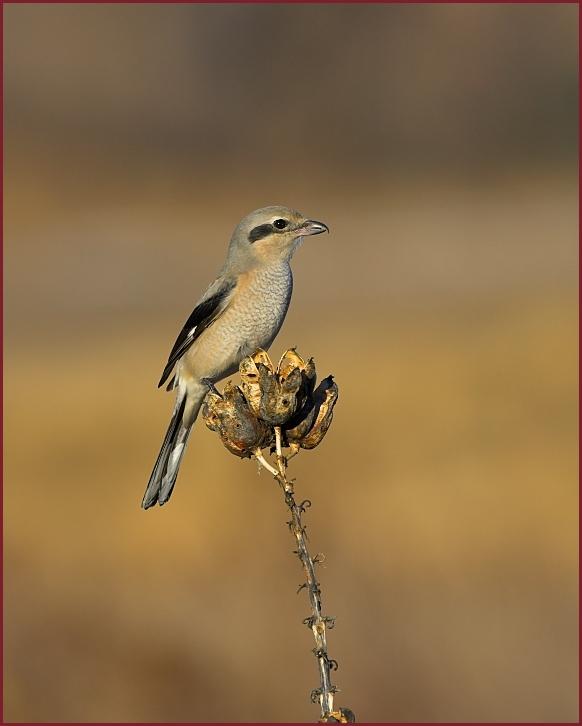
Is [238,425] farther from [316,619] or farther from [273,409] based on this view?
[316,619]

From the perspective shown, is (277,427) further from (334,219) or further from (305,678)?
(334,219)

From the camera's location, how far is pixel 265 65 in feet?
68.5

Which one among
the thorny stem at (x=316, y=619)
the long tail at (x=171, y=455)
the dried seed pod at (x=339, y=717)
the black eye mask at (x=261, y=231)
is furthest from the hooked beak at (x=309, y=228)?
Answer: the dried seed pod at (x=339, y=717)

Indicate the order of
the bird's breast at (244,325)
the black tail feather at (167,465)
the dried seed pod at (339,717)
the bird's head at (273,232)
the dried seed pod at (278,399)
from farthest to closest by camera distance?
the bird's head at (273,232), the bird's breast at (244,325), the black tail feather at (167,465), the dried seed pod at (278,399), the dried seed pod at (339,717)

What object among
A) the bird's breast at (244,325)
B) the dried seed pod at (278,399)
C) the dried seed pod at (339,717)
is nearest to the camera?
the dried seed pod at (339,717)

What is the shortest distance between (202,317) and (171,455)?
567mm

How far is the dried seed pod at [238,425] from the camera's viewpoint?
7.61 feet

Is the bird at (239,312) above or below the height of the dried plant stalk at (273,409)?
above

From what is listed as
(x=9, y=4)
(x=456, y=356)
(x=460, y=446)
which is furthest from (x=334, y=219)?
(x=460, y=446)

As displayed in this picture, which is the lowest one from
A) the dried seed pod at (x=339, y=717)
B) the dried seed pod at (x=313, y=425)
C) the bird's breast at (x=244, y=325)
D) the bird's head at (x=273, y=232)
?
the dried seed pod at (x=339, y=717)

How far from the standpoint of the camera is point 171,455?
384 centimetres

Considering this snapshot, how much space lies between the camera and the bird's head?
13.5ft

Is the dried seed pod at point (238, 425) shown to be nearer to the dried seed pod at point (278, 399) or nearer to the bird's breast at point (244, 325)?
the dried seed pod at point (278, 399)

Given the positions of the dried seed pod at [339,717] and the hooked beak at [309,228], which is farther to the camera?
the hooked beak at [309,228]
